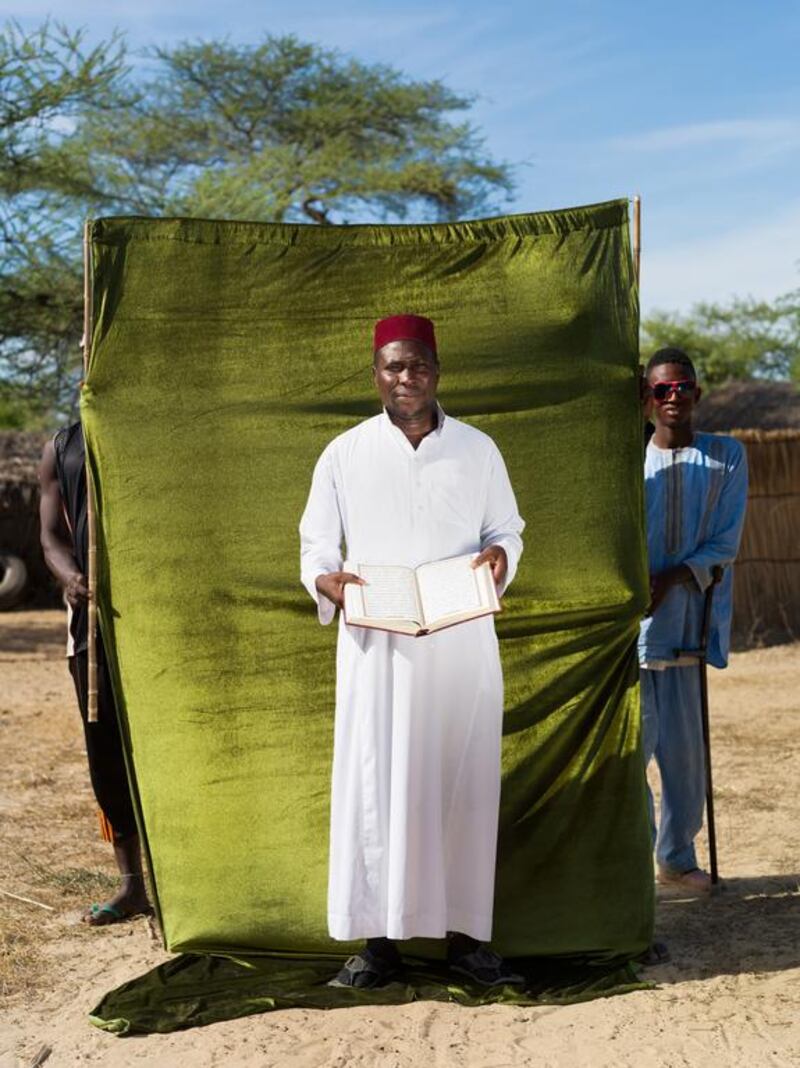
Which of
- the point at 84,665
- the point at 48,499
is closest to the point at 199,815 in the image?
the point at 84,665

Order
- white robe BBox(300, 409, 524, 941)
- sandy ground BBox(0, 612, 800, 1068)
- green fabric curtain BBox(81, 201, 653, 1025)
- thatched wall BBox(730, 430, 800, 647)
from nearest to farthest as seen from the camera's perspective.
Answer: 1. sandy ground BBox(0, 612, 800, 1068)
2. white robe BBox(300, 409, 524, 941)
3. green fabric curtain BBox(81, 201, 653, 1025)
4. thatched wall BBox(730, 430, 800, 647)

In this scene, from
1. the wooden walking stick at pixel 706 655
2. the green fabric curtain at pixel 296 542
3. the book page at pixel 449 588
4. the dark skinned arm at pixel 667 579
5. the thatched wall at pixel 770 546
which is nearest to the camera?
the book page at pixel 449 588

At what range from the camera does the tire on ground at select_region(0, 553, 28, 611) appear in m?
19.7

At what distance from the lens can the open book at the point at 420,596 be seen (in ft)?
13.0

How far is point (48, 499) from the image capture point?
518cm

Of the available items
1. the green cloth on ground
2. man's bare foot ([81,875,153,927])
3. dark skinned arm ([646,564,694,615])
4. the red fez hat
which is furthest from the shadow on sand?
the red fez hat

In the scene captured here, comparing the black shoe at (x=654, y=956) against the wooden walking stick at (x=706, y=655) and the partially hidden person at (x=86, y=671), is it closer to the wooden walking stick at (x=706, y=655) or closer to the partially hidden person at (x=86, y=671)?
the wooden walking stick at (x=706, y=655)

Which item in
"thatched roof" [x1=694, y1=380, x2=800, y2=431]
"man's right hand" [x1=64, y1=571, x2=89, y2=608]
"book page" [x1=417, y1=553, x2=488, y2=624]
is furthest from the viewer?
"thatched roof" [x1=694, y1=380, x2=800, y2=431]

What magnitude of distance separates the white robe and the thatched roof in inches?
571

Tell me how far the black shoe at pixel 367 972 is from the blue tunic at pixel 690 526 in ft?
5.40

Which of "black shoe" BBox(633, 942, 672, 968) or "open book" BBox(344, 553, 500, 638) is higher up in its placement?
"open book" BBox(344, 553, 500, 638)

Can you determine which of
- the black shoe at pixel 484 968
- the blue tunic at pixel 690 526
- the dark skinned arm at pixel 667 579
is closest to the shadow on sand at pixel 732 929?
the black shoe at pixel 484 968

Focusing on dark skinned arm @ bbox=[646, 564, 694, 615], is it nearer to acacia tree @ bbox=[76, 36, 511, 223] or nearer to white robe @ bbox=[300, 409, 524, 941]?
white robe @ bbox=[300, 409, 524, 941]

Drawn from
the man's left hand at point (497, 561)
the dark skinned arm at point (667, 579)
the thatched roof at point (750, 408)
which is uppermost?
the thatched roof at point (750, 408)
